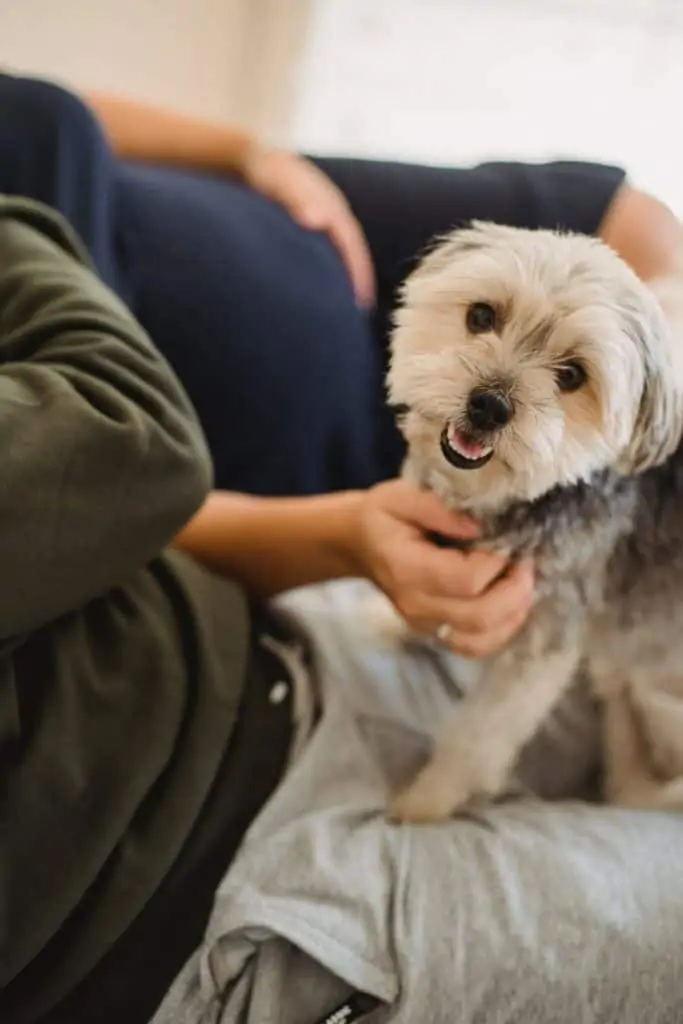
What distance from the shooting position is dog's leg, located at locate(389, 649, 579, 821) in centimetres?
84

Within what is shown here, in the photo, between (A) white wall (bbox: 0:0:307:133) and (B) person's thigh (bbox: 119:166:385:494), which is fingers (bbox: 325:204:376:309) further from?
(A) white wall (bbox: 0:0:307:133)

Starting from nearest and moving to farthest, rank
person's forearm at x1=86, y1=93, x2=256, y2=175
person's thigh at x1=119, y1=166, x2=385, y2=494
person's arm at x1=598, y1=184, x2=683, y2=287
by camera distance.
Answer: person's arm at x1=598, y1=184, x2=683, y2=287 < person's thigh at x1=119, y1=166, x2=385, y2=494 < person's forearm at x1=86, y1=93, x2=256, y2=175

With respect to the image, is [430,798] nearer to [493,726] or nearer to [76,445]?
[493,726]

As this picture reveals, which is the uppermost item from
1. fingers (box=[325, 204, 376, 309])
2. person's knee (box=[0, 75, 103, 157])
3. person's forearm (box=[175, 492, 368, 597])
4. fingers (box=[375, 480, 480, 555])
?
person's knee (box=[0, 75, 103, 157])

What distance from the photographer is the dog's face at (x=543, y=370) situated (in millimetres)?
655

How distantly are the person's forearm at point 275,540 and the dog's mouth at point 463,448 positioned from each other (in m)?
0.17

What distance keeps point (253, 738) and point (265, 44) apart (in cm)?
139

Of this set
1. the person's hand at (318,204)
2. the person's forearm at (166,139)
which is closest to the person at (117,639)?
the person's hand at (318,204)

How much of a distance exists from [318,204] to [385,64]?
743 mm

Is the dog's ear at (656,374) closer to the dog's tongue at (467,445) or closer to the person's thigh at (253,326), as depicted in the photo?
the dog's tongue at (467,445)

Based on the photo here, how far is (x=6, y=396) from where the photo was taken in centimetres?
62

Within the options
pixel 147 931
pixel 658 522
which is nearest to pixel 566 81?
pixel 658 522

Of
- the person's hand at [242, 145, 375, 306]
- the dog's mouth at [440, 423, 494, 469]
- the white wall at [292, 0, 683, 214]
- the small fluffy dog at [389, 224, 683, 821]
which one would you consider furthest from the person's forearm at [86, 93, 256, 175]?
the dog's mouth at [440, 423, 494, 469]

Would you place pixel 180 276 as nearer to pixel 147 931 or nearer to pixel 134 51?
pixel 147 931
